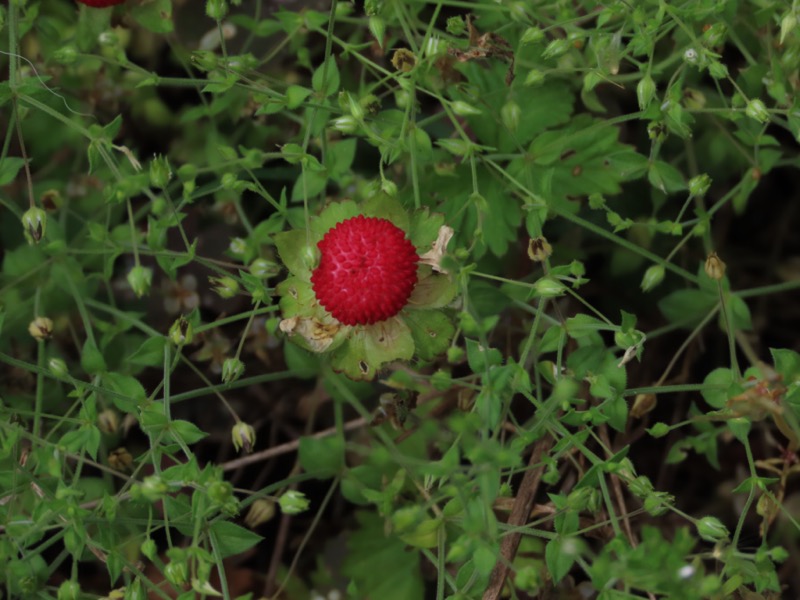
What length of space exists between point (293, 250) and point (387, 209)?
0.50 feet

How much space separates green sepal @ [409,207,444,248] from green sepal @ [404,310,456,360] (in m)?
0.10

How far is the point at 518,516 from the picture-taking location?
4.96ft

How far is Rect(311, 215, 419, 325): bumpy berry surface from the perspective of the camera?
1314 millimetres

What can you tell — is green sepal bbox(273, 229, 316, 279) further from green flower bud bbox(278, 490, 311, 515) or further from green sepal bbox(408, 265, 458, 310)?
green flower bud bbox(278, 490, 311, 515)

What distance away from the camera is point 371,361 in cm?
140

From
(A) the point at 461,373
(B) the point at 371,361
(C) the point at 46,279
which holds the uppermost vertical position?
(B) the point at 371,361


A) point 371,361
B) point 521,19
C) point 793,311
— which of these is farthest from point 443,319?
point 793,311

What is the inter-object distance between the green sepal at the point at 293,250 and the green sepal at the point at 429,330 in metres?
0.17

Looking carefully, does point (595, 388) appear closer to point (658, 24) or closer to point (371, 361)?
point (371, 361)

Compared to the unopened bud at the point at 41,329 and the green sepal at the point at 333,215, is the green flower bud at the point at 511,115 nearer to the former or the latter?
the green sepal at the point at 333,215

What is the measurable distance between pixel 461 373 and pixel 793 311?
715 millimetres

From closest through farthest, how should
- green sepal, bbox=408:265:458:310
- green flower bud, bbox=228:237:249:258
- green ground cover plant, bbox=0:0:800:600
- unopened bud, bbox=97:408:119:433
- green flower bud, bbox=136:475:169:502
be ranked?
green flower bud, bbox=136:475:169:502 → green ground cover plant, bbox=0:0:800:600 → green sepal, bbox=408:265:458:310 → green flower bud, bbox=228:237:249:258 → unopened bud, bbox=97:408:119:433

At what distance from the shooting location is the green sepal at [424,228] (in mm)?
1404

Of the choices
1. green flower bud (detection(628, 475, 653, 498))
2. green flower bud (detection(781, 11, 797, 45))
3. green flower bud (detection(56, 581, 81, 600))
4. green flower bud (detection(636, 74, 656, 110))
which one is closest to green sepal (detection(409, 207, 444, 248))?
green flower bud (detection(636, 74, 656, 110))
